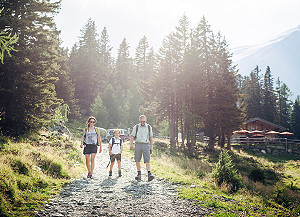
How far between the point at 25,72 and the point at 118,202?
10133mm

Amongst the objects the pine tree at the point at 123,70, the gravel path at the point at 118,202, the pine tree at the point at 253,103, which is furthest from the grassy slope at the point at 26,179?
the pine tree at the point at 253,103

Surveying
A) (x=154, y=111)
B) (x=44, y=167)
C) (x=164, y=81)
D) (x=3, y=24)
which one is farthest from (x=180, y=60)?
(x=44, y=167)

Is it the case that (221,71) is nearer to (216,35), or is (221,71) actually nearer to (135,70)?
(216,35)

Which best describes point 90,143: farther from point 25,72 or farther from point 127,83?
point 127,83

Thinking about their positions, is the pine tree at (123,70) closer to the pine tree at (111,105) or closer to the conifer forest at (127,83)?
the conifer forest at (127,83)

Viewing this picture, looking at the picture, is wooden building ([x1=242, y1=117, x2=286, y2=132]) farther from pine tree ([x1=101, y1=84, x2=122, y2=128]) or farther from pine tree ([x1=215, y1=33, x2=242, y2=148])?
pine tree ([x1=101, y1=84, x2=122, y2=128])

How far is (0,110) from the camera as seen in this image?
35.3 feet

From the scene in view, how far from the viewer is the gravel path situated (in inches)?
192

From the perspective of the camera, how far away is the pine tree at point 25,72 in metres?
11.2

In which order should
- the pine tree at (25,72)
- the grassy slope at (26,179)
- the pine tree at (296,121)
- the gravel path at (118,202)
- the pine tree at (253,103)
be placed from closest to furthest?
the grassy slope at (26,179) → the gravel path at (118,202) → the pine tree at (25,72) → the pine tree at (253,103) → the pine tree at (296,121)

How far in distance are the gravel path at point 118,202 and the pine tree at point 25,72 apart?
6325mm

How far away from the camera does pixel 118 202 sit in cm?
562

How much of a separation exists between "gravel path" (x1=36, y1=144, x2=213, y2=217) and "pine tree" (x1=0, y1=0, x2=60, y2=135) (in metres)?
6.33

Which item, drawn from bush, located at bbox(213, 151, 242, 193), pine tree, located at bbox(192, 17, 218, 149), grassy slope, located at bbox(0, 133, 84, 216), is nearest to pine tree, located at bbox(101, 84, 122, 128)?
pine tree, located at bbox(192, 17, 218, 149)
